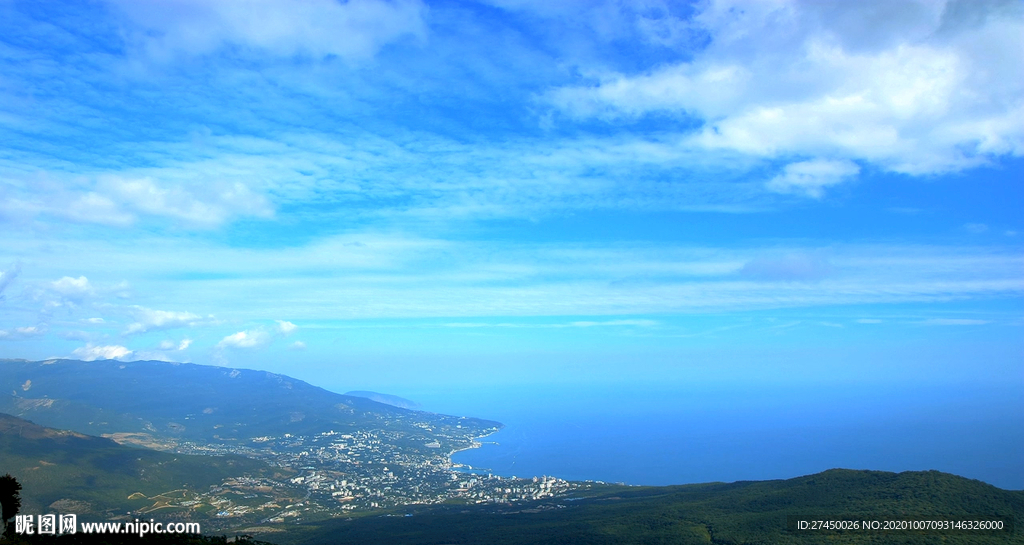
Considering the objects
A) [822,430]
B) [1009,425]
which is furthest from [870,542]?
[1009,425]

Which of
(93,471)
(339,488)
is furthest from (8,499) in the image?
(93,471)

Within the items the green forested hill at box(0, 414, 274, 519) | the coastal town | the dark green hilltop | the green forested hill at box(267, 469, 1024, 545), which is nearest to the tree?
the green forested hill at box(267, 469, 1024, 545)

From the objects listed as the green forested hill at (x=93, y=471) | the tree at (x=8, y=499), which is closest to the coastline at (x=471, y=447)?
the green forested hill at (x=93, y=471)

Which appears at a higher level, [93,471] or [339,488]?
[93,471]

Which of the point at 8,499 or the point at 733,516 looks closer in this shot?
the point at 8,499

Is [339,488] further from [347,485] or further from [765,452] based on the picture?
[765,452]

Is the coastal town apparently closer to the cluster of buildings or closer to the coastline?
the cluster of buildings

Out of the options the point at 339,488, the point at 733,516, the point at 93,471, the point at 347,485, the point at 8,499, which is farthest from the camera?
the point at 347,485

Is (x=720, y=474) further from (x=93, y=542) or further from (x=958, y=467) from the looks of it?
(x=93, y=542)
